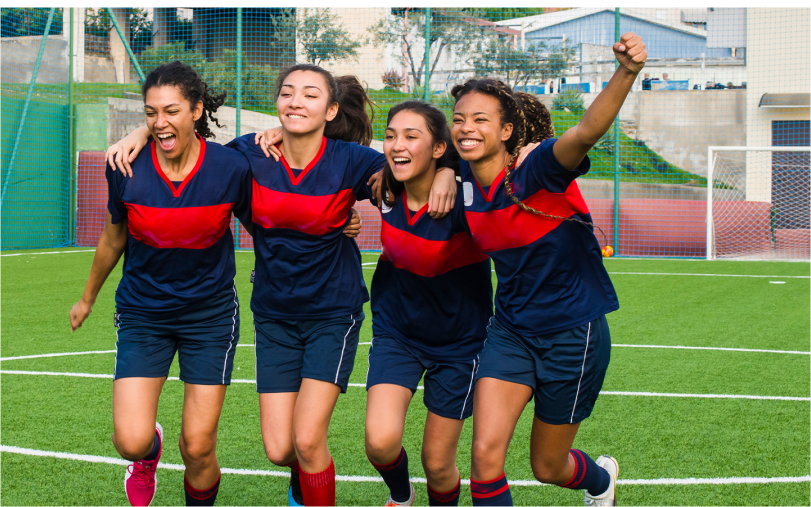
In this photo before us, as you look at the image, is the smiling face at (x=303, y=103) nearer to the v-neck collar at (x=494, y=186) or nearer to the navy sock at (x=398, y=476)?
the v-neck collar at (x=494, y=186)

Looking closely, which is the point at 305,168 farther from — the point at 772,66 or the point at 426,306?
the point at 772,66

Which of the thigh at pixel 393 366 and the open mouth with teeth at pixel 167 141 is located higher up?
the open mouth with teeth at pixel 167 141

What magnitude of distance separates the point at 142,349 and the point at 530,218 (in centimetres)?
166

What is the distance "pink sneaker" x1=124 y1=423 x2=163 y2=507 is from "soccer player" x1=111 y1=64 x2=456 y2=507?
1.84ft

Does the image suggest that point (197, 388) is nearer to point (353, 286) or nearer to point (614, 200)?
point (353, 286)

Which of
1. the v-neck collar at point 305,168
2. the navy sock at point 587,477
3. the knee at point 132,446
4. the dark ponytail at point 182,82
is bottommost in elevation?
the navy sock at point 587,477

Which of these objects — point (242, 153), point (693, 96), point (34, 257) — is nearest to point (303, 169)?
point (242, 153)

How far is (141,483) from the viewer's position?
324 centimetres

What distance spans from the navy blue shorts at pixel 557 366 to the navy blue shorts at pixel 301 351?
61 centimetres

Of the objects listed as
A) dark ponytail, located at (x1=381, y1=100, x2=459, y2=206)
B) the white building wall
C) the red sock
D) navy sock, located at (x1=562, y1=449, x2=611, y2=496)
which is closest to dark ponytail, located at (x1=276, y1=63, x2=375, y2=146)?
dark ponytail, located at (x1=381, y1=100, x2=459, y2=206)

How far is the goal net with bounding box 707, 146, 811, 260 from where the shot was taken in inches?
551

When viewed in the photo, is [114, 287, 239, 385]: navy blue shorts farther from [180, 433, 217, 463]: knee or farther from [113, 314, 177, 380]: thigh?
[180, 433, 217, 463]: knee

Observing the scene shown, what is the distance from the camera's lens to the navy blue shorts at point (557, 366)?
283 cm

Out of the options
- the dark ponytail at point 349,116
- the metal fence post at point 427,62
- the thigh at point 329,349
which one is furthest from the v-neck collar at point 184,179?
the metal fence post at point 427,62
